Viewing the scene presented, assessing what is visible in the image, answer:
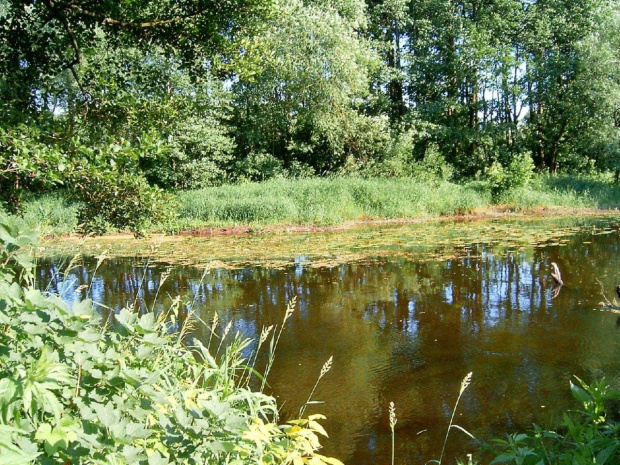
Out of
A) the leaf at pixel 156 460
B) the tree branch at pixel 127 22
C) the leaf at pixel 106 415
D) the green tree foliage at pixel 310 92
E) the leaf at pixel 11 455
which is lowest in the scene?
the leaf at pixel 156 460

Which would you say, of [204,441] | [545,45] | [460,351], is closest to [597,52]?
[545,45]

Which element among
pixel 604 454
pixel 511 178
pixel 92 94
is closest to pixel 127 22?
pixel 92 94

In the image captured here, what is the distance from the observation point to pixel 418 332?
631 centimetres

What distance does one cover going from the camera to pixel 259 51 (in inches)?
296

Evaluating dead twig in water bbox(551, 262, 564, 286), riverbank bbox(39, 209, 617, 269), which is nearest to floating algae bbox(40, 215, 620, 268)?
riverbank bbox(39, 209, 617, 269)

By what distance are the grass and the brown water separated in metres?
5.43

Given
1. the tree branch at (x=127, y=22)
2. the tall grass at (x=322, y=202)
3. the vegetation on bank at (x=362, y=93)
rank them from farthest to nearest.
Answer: the tall grass at (x=322, y=202) → the vegetation on bank at (x=362, y=93) → the tree branch at (x=127, y=22)

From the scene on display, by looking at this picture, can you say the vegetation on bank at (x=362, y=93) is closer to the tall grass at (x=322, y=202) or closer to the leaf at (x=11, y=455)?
the tall grass at (x=322, y=202)

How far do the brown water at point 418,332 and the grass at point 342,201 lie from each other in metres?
5.43

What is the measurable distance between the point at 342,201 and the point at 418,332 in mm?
11477

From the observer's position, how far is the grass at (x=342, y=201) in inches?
640

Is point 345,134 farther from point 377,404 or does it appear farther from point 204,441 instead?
point 204,441

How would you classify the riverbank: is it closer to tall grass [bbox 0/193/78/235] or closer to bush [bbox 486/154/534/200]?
tall grass [bbox 0/193/78/235]

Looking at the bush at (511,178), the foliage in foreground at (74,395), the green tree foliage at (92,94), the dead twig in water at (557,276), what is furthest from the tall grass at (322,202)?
the foliage in foreground at (74,395)
